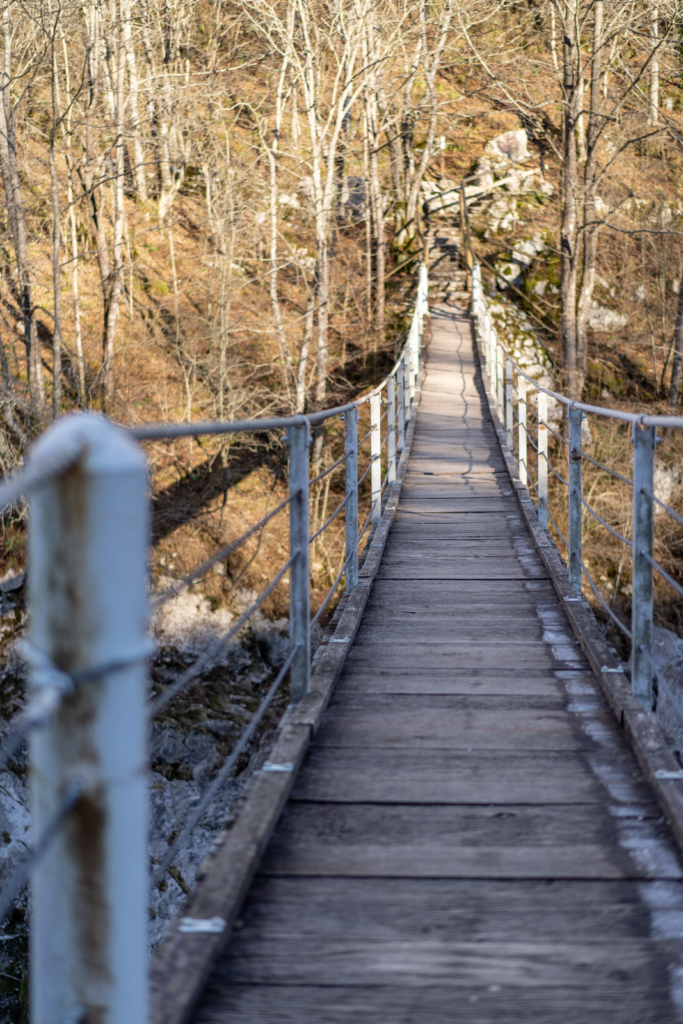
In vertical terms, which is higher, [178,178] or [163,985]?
[178,178]

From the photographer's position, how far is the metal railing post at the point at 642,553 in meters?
2.99

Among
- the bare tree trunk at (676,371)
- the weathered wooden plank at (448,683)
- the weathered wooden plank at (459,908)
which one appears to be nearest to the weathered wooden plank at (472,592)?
the weathered wooden plank at (448,683)

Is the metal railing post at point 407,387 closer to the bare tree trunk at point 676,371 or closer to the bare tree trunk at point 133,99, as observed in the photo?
the bare tree trunk at point 133,99

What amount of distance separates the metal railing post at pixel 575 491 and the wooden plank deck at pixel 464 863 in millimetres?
677

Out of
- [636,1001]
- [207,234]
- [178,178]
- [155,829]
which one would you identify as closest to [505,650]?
[636,1001]

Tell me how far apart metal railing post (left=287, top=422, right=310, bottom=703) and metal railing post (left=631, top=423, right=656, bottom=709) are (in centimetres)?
117

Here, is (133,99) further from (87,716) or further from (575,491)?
(87,716)

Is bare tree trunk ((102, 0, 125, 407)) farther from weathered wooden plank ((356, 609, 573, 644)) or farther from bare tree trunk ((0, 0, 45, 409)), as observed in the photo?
weathered wooden plank ((356, 609, 573, 644))

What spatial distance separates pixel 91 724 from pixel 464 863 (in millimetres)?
1490

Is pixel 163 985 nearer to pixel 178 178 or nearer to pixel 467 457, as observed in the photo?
pixel 467 457

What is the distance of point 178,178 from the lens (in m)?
24.6

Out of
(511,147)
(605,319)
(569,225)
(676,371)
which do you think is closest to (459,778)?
(569,225)

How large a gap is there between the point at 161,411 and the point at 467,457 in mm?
8636

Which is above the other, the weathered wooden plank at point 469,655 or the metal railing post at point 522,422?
the metal railing post at point 522,422
